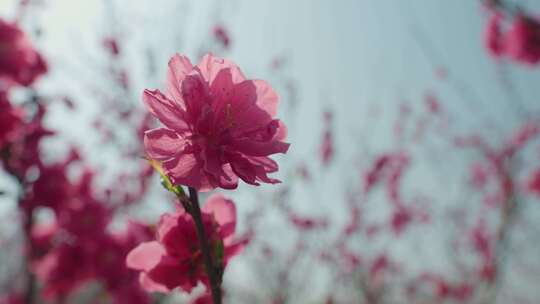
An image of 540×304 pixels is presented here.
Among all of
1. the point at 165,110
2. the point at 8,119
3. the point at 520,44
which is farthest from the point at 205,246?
the point at 520,44

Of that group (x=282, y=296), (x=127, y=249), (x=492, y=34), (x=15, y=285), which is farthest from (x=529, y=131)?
(x=15, y=285)

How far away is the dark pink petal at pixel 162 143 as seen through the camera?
0.76 meters

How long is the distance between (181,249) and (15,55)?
4.77 ft

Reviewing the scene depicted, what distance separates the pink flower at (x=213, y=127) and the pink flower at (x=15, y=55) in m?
1.36

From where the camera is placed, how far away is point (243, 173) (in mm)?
804

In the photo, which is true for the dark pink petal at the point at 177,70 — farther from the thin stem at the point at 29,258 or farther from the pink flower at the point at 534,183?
the pink flower at the point at 534,183

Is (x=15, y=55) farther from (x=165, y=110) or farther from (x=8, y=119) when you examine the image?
(x=165, y=110)

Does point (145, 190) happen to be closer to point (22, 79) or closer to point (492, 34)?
point (22, 79)

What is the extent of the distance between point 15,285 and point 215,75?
5209mm

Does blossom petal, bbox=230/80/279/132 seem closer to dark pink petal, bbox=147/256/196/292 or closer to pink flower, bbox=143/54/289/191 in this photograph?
pink flower, bbox=143/54/289/191

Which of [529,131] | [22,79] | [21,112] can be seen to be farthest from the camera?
[529,131]

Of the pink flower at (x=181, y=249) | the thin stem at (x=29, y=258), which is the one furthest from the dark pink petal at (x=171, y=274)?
the thin stem at (x=29, y=258)

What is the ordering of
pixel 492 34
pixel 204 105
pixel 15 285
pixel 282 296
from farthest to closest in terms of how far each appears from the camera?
pixel 15 285 → pixel 282 296 → pixel 492 34 → pixel 204 105

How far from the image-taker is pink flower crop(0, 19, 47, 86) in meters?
1.84
